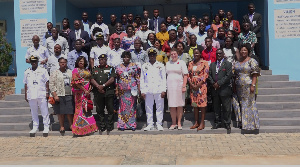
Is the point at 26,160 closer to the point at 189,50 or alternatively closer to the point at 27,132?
the point at 27,132

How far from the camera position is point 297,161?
4.87m

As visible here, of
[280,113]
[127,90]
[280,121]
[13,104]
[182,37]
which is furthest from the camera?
[13,104]

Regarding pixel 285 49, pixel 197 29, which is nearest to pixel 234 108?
pixel 197 29

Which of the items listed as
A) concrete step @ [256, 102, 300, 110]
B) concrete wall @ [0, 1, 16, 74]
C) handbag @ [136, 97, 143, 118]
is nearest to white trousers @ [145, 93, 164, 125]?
handbag @ [136, 97, 143, 118]

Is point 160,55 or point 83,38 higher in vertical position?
point 83,38

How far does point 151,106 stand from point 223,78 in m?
1.67

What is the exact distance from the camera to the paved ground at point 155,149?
16.8ft

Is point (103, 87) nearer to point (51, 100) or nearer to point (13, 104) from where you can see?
point (51, 100)

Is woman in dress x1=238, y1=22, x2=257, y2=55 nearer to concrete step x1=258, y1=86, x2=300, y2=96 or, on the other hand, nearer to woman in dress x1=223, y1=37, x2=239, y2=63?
woman in dress x1=223, y1=37, x2=239, y2=63

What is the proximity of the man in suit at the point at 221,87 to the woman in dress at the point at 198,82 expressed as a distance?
17 centimetres

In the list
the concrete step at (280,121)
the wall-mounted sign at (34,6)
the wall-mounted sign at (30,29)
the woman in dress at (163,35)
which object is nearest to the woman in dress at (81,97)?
the woman in dress at (163,35)

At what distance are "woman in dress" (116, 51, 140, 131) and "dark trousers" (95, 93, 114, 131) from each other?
0.18 m

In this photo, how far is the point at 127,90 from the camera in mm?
6969

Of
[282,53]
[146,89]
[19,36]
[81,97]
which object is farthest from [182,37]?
[19,36]
